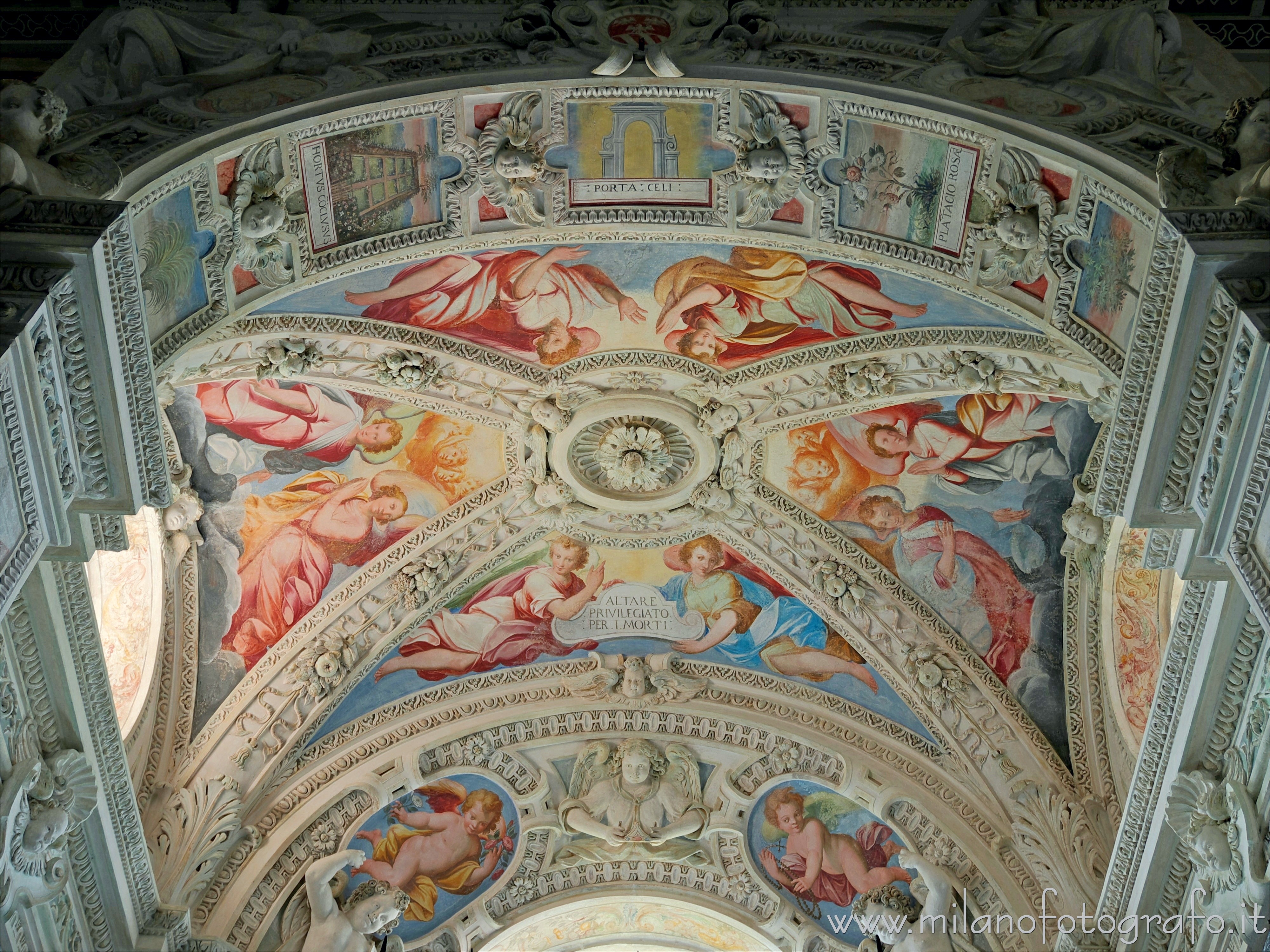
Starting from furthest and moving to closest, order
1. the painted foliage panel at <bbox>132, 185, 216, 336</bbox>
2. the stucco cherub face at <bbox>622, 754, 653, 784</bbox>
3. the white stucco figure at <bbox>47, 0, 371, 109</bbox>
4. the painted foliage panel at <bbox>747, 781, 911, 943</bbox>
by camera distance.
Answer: the stucco cherub face at <bbox>622, 754, 653, 784</bbox>
the painted foliage panel at <bbox>747, 781, 911, 943</bbox>
the white stucco figure at <bbox>47, 0, 371, 109</bbox>
the painted foliage panel at <bbox>132, 185, 216, 336</bbox>

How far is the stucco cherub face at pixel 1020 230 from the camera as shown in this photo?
31.4 feet

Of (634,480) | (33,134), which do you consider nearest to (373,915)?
(634,480)

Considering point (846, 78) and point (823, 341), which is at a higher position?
point (846, 78)

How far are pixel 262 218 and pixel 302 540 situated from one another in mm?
3981

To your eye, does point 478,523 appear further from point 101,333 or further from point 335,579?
point 101,333

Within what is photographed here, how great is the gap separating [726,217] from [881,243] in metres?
1.10

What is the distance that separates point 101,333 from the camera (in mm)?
8203

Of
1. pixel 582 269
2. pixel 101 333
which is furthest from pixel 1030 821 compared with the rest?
pixel 101 333

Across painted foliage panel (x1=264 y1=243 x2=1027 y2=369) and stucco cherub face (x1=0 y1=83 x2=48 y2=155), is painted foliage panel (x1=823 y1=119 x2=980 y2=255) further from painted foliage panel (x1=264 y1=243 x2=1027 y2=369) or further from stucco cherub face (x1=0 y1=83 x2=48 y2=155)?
stucco cherub face (x1=0 y1=83 x2=48 y2=155)

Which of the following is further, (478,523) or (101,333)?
(478,523)

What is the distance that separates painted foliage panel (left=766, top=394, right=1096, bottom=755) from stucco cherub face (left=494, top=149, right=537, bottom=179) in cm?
348

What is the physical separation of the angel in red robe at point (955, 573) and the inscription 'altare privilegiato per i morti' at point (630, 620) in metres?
1.84

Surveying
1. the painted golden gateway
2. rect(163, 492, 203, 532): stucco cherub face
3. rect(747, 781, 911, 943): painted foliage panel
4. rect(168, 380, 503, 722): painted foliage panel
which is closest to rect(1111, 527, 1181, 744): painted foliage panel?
the painted golden gateway

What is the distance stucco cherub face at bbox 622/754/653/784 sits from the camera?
44.3 ft
